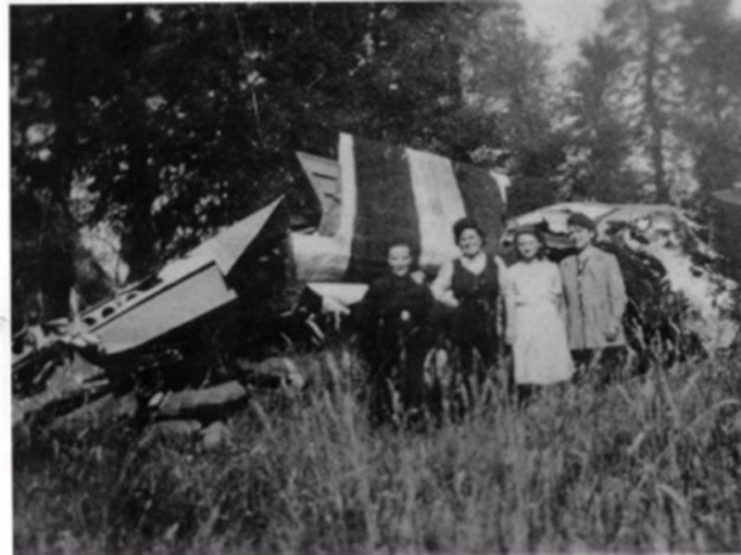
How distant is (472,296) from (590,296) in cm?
62

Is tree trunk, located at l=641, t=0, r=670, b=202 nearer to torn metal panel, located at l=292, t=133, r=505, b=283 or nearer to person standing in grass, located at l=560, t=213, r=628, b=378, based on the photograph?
person standing in grass, located at l=560, t=213, r=628, b=378

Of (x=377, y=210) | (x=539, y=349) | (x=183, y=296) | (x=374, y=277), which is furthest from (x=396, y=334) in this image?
(x=183, y=296)

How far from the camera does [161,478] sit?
3568 millimetres

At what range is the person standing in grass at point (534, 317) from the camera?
4023 mm

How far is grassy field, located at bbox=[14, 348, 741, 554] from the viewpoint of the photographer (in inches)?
135

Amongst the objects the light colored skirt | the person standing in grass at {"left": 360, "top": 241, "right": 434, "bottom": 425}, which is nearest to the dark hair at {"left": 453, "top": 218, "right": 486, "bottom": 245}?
the person standing in grass at {"left": 360, "top": 241, "right": 434, "bottom": 425}

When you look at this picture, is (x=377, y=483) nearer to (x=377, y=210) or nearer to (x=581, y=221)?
(x=377, y=210)

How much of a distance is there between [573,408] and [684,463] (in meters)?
0.54

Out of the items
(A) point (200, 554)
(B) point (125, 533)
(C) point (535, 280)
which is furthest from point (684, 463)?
(B) point (125, 533)

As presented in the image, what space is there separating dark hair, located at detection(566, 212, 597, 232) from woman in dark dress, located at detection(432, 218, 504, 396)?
1.47 feet

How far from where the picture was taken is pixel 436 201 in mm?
4074

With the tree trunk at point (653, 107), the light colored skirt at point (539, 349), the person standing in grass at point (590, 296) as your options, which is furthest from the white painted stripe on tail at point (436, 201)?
the tree trunk at point (653, 107)

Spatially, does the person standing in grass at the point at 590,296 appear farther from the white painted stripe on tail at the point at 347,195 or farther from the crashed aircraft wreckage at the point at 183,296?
the crashed aircraft wreckage at the point at 183,296

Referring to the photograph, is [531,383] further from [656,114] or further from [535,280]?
[656,114]
